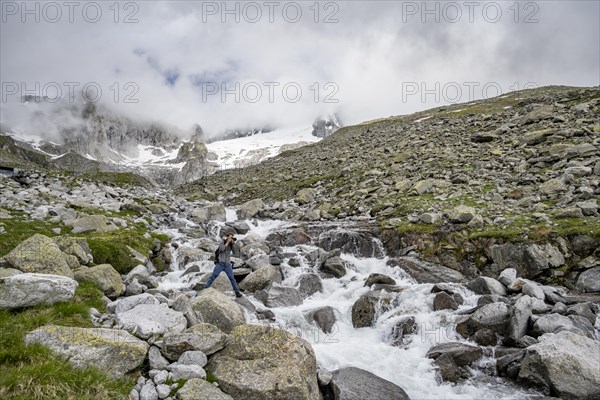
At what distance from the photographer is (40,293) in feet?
30.5

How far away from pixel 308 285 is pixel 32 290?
11.8m

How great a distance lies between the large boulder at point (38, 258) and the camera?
11336mm

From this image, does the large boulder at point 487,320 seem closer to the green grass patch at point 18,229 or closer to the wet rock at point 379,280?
the wet rock at point 379,280

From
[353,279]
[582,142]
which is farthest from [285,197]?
[582,142]

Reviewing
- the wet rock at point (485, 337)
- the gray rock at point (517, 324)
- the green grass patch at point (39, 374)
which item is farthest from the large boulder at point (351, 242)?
the green grass patch at point (39, 374)

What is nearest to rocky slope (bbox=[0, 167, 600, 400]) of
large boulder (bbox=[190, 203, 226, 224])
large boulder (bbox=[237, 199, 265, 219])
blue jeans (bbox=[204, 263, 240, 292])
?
blue jeans (bbox=[204, 263, 240, 292])

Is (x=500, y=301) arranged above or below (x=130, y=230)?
below

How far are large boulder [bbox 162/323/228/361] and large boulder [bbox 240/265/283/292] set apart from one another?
325 inches

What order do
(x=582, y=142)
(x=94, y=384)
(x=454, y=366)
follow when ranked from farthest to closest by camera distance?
(x=582, y=142) < (x=454, y=366) < (x=94, y=384)

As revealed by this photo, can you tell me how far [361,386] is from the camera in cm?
1009

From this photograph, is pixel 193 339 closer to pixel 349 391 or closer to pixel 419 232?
pixel 349 391

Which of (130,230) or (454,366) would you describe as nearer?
(454,366)

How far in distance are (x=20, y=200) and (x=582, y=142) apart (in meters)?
41.0

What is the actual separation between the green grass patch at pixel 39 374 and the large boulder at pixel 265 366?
7.01ft
